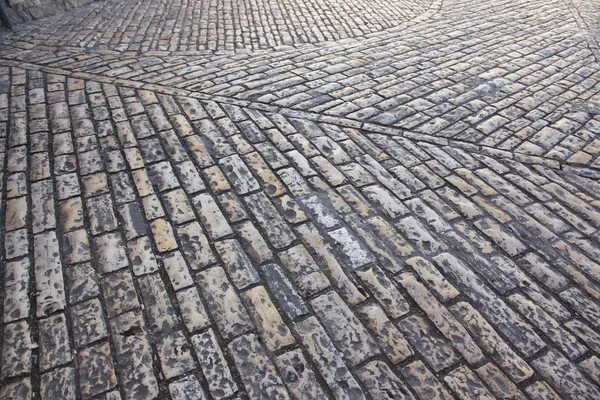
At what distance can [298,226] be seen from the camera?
307 cm

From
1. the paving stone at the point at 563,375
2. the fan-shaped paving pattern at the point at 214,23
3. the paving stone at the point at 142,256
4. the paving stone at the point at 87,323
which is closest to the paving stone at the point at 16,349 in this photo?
the paving stone at the point at 87,323

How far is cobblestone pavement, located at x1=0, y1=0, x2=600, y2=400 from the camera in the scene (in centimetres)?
225

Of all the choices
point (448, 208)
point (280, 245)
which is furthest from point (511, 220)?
point (280, 245)

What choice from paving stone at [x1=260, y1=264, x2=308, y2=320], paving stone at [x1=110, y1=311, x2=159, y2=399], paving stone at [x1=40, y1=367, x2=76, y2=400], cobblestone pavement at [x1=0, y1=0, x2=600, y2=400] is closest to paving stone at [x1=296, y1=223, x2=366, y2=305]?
cobblestone pavement at [x1=0, y1=0, x2=600, y2=400]

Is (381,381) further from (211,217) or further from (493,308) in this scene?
(211,217)

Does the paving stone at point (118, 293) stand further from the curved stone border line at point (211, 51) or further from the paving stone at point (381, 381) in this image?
the curved stone border line at point (211, 51)

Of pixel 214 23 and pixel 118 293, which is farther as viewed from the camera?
pixel 214 23

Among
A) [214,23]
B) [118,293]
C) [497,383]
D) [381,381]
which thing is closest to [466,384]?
[497,383]

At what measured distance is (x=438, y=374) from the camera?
7.30 ft

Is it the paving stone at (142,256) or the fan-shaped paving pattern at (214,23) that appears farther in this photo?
the fan-shaped paving pattern at (214,23)

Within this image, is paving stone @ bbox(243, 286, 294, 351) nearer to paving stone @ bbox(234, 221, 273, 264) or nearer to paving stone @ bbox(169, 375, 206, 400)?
paving stone @ bbox(234, 221, 273, 264)

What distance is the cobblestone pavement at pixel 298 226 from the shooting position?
225cm

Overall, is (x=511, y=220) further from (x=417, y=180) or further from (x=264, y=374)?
(x=264, y=374)

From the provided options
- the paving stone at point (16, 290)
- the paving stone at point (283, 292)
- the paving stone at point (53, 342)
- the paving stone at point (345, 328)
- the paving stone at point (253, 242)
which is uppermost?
the paving stone at point (16, 290)
